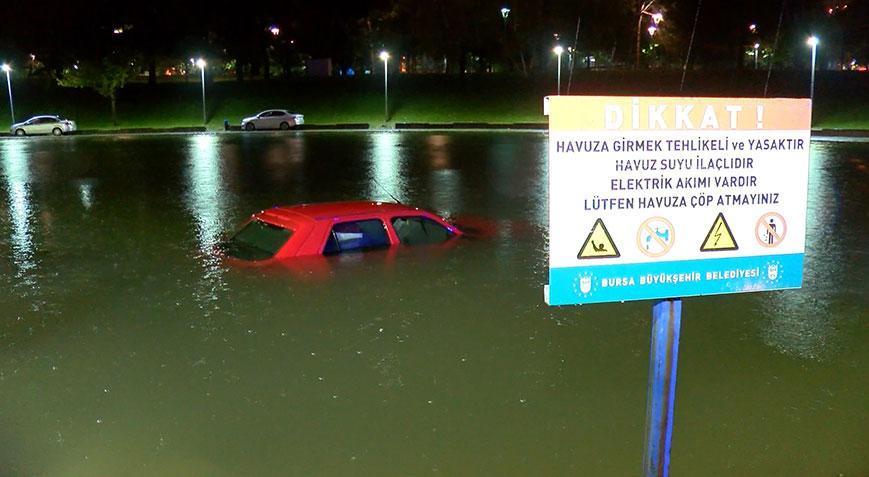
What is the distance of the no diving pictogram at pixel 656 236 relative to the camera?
3.25 meters

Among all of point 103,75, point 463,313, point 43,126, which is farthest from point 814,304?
point 103,75

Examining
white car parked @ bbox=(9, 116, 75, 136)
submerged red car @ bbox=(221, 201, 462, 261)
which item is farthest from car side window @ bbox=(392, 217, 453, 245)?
white car parked @ bbox=(9, 116, 75, 136)

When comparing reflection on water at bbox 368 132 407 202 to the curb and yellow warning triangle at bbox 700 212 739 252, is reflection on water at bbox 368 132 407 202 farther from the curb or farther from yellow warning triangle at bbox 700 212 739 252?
yellow warning triangle at bbox 700 212 739 252

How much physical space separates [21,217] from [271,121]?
35.0 metres

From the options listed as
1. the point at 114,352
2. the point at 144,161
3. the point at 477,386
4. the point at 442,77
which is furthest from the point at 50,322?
the point at 442,77

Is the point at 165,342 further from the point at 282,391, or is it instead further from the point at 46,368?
the point at 282,391

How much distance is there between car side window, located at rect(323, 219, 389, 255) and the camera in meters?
11.5

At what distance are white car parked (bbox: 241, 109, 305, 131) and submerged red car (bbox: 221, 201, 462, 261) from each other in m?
39.2

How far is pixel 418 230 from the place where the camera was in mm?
12383

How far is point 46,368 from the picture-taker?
764 centimetres

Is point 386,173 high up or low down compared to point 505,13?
down

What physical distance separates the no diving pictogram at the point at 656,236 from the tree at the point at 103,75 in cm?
5417

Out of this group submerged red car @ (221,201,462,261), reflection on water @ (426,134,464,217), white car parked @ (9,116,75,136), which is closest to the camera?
submerged red car @ (221,201,462,261)

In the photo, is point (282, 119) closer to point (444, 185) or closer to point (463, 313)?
point (444, 185)
